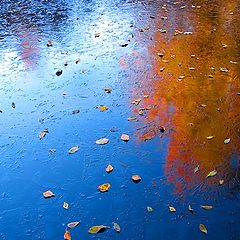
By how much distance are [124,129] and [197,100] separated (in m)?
1.28

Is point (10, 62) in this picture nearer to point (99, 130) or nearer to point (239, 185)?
point (99, 130)

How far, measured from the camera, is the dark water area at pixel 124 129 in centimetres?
329

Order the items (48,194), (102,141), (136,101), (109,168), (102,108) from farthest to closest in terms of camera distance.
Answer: (136,101), (102,108), (102,141), (109,168), (48,194)

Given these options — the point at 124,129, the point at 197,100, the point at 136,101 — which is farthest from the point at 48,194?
the point at 197,100

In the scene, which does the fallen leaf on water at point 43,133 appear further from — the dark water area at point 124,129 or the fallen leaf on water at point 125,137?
the fallen leaf on water at point 125,137

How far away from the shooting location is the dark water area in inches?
130

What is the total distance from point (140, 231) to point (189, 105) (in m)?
2.34

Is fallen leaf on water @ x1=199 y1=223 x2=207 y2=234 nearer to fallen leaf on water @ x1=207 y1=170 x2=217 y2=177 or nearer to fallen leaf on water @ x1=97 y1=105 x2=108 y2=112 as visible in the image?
fallen leaf on water @ x1=207 y1=170 x2=217 y2=177

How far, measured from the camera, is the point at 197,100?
501cm

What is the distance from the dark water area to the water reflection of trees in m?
0.02

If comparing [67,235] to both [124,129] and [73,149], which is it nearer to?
[73,149]

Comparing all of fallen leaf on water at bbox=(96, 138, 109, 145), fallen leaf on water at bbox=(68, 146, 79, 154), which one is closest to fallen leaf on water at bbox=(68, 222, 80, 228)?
fallen leaf on water at bbox=(68, 146, 79, 154)

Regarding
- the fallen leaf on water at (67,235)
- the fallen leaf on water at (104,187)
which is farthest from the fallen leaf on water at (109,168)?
the fallen leaf on water at (67,235)

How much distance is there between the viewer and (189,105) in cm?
491
